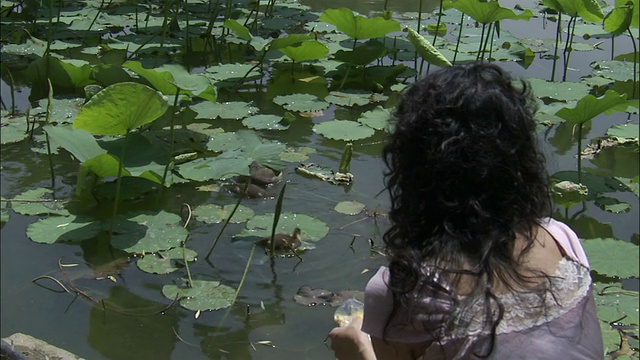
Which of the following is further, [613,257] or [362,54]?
[362,54]

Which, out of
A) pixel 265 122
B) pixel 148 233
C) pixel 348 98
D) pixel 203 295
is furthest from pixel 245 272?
pixel 348 98

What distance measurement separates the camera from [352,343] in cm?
159

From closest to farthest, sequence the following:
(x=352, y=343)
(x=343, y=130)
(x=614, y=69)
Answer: (x=352, y=343), (x=343, y=130), (x=614, y=69)

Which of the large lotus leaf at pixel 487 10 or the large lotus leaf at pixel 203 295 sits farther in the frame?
the large lotus leaf at pixel 487 10

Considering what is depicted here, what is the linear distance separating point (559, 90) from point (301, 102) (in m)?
1.14

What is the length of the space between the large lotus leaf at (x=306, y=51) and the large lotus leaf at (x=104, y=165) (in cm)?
140

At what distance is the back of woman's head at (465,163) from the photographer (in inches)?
48.3

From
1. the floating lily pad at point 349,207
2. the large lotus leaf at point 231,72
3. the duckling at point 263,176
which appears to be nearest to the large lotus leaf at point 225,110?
the large lotus leaf at point 231,72

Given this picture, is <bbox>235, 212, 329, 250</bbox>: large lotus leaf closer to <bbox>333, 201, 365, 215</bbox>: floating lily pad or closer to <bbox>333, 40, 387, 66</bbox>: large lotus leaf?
<bbox>333, 201, 365, 215</bbox>: floating lily pad

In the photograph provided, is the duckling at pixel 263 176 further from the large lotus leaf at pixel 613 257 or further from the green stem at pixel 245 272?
the large lotus leaf at pixel 613 257

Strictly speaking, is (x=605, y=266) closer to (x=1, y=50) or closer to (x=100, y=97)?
(x=100, y=97)

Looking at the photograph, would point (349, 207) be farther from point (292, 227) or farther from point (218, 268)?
point (218, 268)

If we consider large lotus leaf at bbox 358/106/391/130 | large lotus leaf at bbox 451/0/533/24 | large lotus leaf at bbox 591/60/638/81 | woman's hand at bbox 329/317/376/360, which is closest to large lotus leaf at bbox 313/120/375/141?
large lotus leaf at bbox 358/106/391/130

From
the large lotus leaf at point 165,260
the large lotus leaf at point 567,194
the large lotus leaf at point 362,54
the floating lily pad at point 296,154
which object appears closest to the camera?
the large lotus leaf at point 165,260
